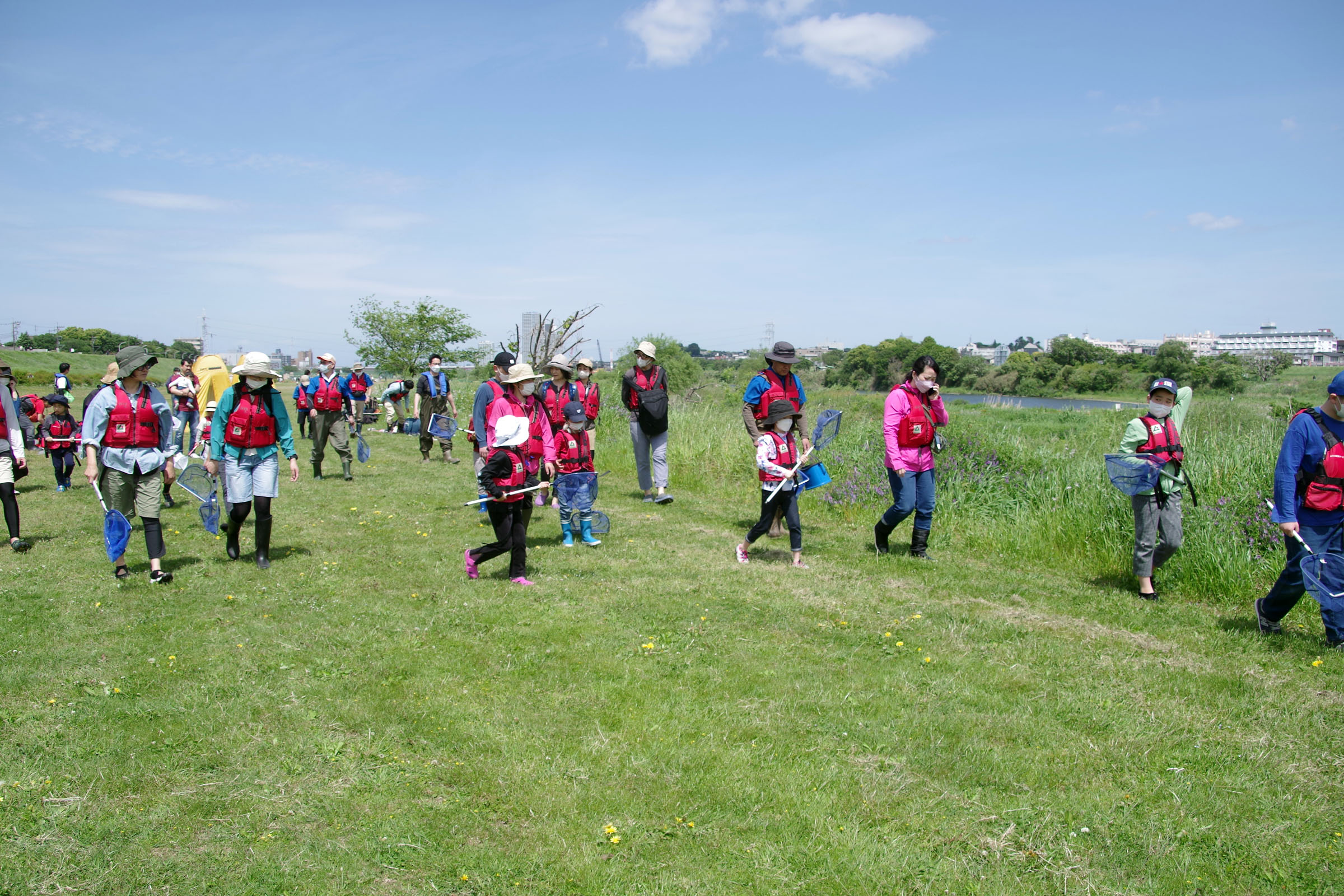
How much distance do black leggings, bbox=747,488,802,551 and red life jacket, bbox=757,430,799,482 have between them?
0.14 meters

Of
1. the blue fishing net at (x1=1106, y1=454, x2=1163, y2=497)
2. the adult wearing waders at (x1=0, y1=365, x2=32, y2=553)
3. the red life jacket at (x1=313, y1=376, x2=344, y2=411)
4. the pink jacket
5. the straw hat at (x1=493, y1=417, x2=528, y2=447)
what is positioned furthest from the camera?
the red life jacket at (x1=313, y1=376, x2=344, y2=411)

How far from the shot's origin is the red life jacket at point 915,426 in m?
7.62

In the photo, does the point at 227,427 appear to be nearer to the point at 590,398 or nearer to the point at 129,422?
the point at 129,422

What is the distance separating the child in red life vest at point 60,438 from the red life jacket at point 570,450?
8.22 meters

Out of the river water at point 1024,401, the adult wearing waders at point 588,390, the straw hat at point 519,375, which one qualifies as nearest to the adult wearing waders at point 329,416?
the adult wearing waders at point 588,390

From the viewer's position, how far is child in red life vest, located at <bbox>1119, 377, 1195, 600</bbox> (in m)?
6.60

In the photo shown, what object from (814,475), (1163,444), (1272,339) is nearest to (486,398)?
(814,475)

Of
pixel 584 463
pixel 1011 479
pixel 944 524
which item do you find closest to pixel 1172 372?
pixel 1011 479

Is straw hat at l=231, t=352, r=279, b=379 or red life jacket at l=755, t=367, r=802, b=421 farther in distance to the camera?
red life jacket at l=755, t=367, r=802, b=421

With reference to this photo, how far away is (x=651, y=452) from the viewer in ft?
36.9

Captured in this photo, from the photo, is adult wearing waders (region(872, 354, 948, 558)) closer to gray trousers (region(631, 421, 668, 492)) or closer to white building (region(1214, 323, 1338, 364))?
gray trousers (region(631, 421, 668, 492))

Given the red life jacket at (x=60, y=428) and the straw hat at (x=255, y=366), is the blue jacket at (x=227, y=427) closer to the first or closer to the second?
the straw hat at (x=255, y=366)

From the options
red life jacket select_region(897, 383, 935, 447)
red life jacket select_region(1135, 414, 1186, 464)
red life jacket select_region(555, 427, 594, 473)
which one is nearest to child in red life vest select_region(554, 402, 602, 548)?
red life jacket select_region(555, 427, 594, 473)

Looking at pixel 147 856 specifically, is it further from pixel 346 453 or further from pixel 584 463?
pixel 346 453
